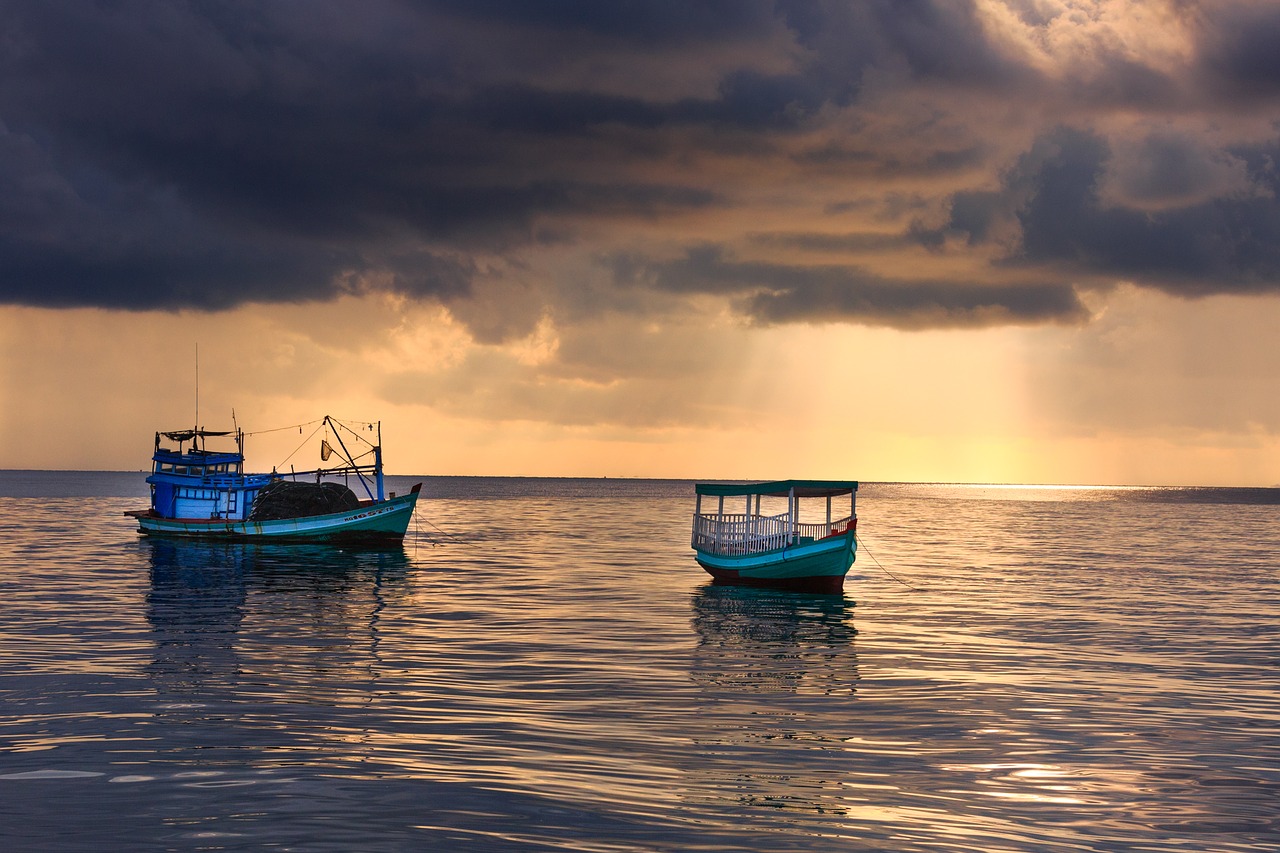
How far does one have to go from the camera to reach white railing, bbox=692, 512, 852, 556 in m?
50.0

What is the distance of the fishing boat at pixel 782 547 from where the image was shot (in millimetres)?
48250

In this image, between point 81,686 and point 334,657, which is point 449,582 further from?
point 81,686

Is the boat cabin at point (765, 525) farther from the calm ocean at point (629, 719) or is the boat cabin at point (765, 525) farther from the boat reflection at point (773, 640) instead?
the calm ocean at point (629, 719)

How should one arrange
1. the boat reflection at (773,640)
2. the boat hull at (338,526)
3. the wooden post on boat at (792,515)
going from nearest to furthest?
the boat reflection at (773,640)
the wooden post on boat at (792,515)
the boat hull at (338,526)

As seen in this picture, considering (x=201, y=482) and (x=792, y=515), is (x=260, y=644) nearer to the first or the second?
(x=792, y=515)

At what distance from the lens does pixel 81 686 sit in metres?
23.5

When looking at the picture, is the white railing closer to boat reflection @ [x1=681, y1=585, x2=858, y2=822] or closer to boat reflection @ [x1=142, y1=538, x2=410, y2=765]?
boat reflection @ [x1=681, y1=585, x2=858, y2=822]

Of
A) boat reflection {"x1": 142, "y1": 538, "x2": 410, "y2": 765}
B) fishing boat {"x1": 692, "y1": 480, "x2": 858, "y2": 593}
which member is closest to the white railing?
fishing boat {"x1": 692, "y1": 480, "x2": 858, "y2": 593}

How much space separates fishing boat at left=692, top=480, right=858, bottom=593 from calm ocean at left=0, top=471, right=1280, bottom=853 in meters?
2.16

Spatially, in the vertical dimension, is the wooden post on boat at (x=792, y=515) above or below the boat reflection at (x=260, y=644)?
above

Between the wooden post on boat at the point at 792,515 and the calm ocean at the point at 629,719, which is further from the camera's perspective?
the wooden post on boat at the point at 792,515

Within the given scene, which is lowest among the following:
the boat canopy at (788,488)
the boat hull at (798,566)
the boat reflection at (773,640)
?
the boat reflection at (773,640)

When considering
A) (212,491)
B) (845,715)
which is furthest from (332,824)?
(212,491)

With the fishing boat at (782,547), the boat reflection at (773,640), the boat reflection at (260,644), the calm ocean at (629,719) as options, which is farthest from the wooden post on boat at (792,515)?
the boat reflection at (260,644)
